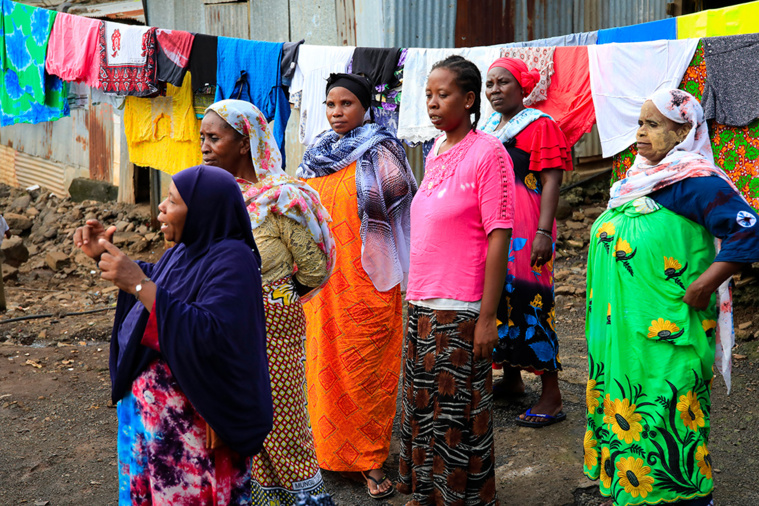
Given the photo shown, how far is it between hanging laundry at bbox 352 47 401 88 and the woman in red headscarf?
1.51 meters

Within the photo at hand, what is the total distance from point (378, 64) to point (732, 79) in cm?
247

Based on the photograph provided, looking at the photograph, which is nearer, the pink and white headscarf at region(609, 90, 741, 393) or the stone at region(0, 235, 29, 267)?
the pink and white headscarf at region(609, 90, 741, 393)

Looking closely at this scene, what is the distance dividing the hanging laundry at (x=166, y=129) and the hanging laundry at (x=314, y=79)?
1226mm

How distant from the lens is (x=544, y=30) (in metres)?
8.45

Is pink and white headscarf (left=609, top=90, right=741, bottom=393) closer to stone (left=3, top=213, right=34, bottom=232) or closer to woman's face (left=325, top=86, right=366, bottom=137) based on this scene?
woman's face (left=325, top=86, right=366, bottom=137)

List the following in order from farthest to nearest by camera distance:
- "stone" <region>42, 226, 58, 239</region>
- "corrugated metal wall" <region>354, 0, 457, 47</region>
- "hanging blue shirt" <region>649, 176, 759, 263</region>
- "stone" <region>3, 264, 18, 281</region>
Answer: "stone" <region>42, 226, 58, 239</region>
"stone" <region>3, 264, 18, 281</region>
"corrugated metal wall" <region>354, 0, 457, 47</region>
"hanging blue shirt" <region>649, 176, 759, 263</region>

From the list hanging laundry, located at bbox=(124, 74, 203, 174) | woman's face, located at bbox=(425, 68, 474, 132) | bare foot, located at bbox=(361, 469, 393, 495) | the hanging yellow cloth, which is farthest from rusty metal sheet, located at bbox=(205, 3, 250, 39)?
bare foot, located at bbox=(361, 469, 393, 495)

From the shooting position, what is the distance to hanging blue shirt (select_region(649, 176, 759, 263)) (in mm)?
2582

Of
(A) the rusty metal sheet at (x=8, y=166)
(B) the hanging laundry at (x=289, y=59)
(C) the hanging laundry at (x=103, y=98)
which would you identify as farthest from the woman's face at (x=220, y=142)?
(A) the rusty metal sheet at (x=8, y=166)

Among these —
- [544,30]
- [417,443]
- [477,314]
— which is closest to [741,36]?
[477,314]

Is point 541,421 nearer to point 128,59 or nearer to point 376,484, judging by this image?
point 376,484

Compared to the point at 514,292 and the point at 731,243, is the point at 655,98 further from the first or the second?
the point at 514,292

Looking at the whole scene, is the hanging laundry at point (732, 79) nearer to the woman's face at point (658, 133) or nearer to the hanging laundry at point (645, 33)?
the hanging laundry at point (645, 33)

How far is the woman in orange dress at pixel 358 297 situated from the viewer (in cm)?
361
